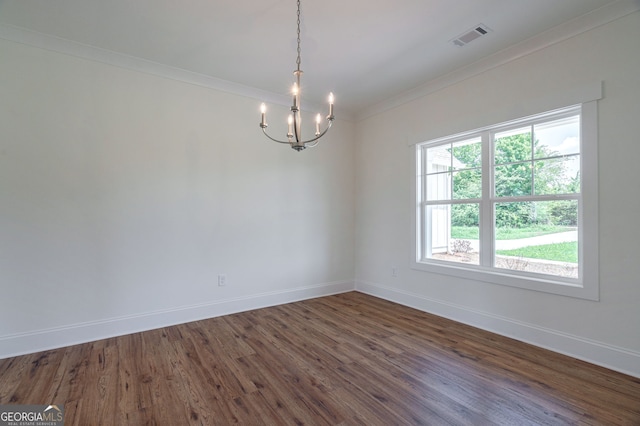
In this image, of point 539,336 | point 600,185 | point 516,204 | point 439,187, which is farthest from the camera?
point 439,187

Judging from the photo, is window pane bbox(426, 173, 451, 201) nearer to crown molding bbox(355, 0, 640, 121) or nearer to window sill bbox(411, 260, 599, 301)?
window sill bbox(411, 260, 599, 301)

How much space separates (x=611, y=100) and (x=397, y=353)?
2.80 meters

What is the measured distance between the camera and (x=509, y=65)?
3.01m

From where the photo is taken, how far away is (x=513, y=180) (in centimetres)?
308

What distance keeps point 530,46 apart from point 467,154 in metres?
1.18

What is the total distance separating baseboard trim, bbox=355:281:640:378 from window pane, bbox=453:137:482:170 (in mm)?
1704

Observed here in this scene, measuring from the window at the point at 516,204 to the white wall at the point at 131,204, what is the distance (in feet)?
6.15

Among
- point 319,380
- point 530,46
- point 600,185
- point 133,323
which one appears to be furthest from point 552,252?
point 133,323

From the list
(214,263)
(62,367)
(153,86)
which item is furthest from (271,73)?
(62,367)

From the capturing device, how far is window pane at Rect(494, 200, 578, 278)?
2.71 m

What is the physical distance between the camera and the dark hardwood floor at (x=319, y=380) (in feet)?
5.96

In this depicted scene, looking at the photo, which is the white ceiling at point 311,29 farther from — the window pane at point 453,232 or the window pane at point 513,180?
the window pane at point 453,232

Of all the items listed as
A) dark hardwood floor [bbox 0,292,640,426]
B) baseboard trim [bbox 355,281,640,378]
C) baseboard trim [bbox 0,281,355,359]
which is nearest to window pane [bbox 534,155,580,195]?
baseboard trim [bbox 355,281,640,378]

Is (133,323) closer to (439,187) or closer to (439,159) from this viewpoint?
(439,187)
